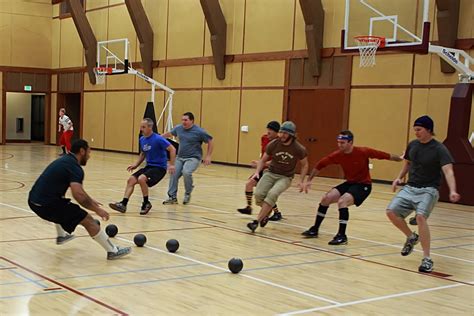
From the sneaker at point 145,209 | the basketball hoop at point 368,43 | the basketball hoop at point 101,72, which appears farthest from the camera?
the basketball hoop at point 101,72

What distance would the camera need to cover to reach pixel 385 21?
1658 centimetres

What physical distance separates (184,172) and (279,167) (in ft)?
10.0

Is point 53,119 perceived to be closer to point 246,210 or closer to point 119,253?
point 246,210

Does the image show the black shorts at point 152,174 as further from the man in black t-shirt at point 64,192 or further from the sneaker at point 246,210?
the man in black t-shirt at point 64,192

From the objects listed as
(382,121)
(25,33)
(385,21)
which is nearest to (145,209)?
(385,21)

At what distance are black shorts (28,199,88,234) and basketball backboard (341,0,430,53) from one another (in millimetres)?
10499

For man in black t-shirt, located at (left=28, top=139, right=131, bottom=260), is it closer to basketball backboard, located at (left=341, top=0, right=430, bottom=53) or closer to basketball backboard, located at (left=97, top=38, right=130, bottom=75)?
basketball backboard, located at (left=341, top=0, right=430, bottom=53)

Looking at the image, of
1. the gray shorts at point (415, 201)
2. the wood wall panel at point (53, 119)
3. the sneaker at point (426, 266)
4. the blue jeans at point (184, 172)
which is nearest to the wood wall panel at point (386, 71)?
the blue jeans at point (184, 172)

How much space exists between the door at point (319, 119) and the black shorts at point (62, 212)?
13945mm

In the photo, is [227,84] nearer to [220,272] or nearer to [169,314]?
[220,272]

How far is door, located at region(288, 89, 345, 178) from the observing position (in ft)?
65.2

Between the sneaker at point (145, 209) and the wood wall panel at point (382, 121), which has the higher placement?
the wood wall panel at point (382, 121)

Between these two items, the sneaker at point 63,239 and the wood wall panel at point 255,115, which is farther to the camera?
the wood wall panel at point 255,115

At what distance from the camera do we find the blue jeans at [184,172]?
11891 mm
